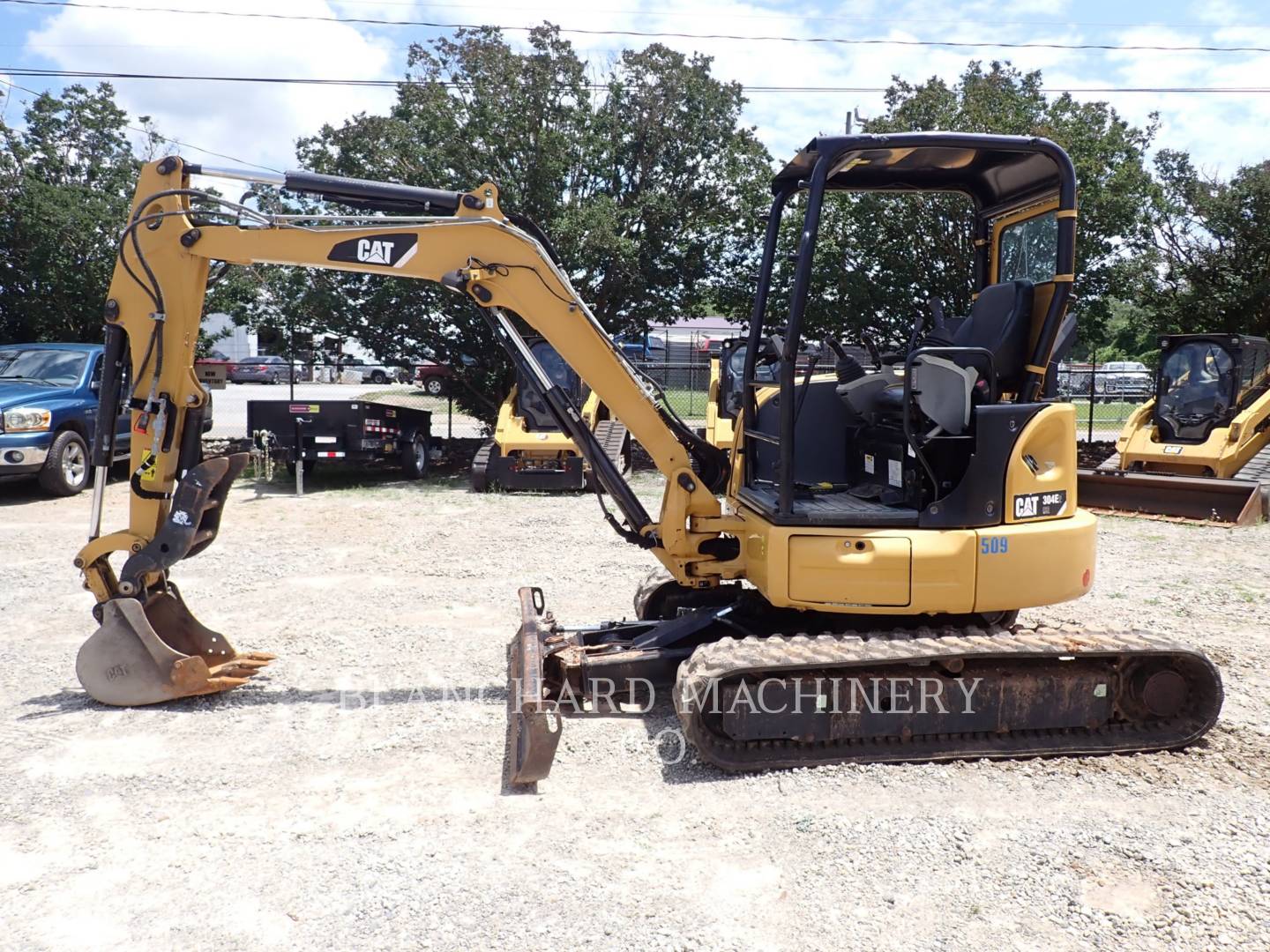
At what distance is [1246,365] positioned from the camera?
13258 mm

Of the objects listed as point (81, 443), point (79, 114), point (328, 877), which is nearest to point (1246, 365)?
point (328, 877)

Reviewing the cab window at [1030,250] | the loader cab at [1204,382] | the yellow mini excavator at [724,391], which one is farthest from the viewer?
the loader cab at [1204,382]

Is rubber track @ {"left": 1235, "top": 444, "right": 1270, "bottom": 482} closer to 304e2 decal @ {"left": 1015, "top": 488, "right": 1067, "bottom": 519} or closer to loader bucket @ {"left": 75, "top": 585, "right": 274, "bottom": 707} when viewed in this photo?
304e2 decal @ {"left": 1015, "top": 488, "right": 1067, "bottom": 519}

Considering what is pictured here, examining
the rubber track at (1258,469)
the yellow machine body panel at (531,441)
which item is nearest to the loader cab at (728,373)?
the yellow machine body panel at (531,441)

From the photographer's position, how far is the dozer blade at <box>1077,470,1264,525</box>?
427 inches

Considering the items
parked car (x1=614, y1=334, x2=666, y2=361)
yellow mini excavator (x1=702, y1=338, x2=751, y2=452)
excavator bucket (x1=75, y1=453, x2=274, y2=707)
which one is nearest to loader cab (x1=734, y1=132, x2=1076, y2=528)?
excavator bucket (x1=75, y1=453, x2=274, y2=707)

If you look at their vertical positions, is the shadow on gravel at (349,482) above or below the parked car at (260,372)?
below

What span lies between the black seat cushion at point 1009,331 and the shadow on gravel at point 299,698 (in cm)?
302

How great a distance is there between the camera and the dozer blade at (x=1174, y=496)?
427 inches

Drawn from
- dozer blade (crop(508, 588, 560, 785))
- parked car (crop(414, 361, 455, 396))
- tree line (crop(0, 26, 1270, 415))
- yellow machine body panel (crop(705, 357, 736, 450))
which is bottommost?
dozer blade (crop(508, 588, 560, 785))

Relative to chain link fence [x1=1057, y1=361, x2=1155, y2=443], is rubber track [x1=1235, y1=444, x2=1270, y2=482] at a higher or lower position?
lower

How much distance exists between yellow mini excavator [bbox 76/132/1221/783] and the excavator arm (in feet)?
0.04

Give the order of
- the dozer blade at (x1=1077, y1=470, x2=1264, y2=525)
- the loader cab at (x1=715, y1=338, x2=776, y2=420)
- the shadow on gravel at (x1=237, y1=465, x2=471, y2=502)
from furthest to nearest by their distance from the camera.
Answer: the shadow on gravel at (x1=237, y1=465, x2=471, y2=502), the loader cab at (x1=715, y1=338, x2=776, y2=420), the dozer blade at (x1=1077, y1=470, x2=1264, y2=525)

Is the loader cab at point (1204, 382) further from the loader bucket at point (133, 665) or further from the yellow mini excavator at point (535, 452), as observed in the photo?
the loader bucket at point (133, 665)
